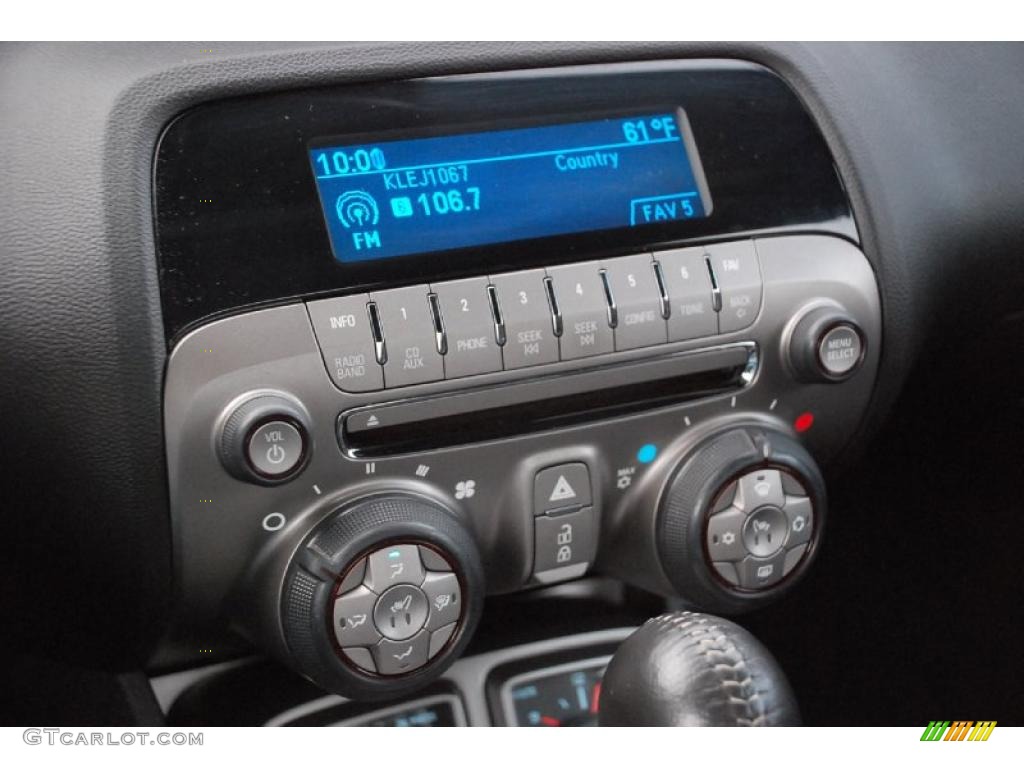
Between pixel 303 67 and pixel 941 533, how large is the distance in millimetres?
817

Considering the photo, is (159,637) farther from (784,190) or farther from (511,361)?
(784,190)

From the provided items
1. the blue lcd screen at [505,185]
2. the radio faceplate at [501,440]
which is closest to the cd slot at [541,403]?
the radio faceplate at [501,440]

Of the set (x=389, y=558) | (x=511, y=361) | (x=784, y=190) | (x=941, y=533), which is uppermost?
(x=784, y=190)

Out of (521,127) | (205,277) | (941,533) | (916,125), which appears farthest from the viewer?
(941,533)

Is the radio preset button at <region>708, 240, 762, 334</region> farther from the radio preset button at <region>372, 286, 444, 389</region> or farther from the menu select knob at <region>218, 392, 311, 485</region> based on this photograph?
the menu select knob at <region>218, 392, 311, 485</region>

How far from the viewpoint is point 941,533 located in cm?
139

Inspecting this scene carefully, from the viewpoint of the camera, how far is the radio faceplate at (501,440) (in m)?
0.92

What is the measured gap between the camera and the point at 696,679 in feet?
2.75

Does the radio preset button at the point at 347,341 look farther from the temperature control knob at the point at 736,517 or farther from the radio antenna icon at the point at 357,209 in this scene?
the temperature control knob at the point at 736,517

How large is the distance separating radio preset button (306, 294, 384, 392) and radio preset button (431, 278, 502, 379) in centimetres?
5

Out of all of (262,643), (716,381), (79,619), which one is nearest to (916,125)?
(716,381)

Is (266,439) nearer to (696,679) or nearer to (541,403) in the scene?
(541,403)
